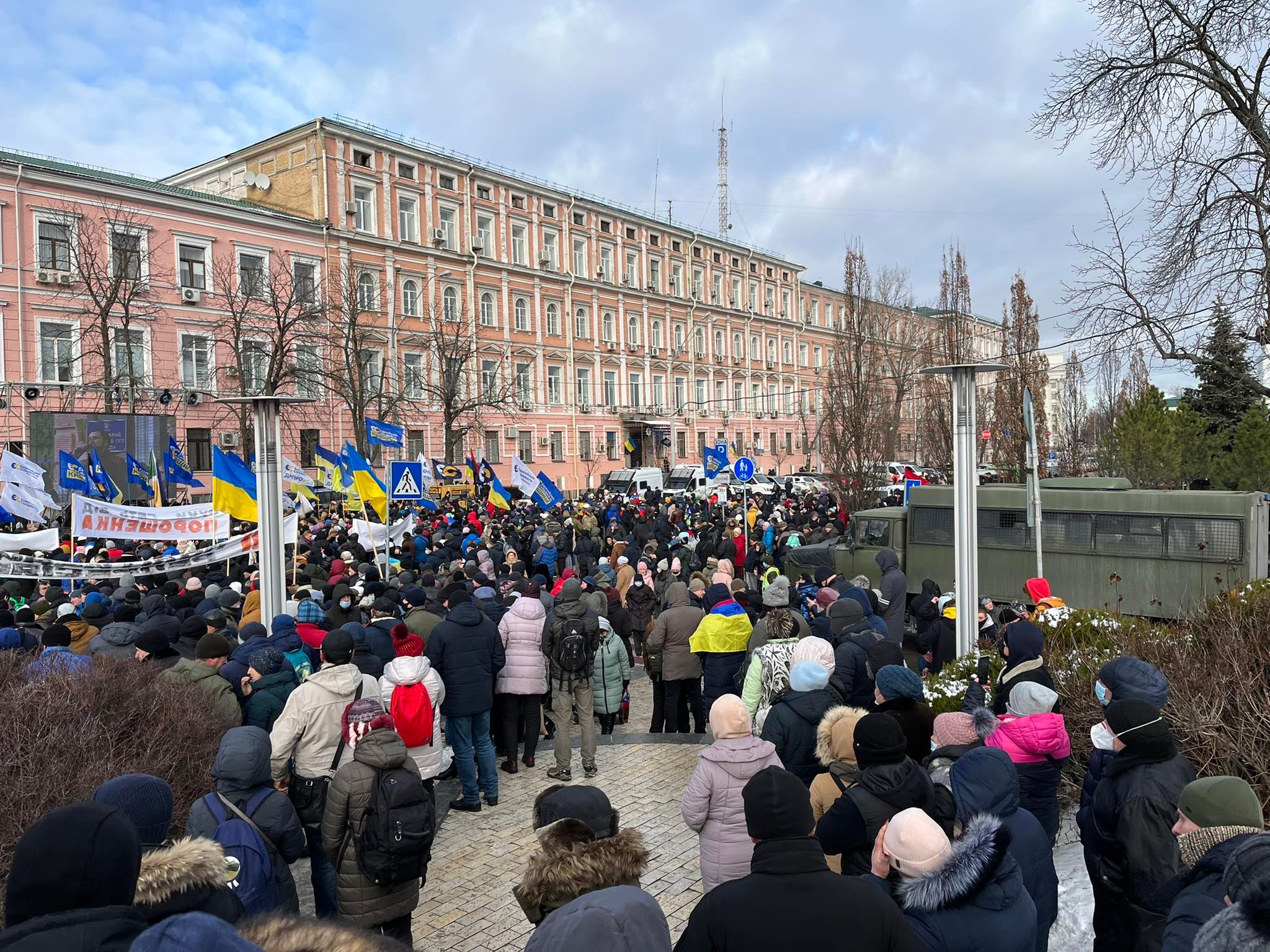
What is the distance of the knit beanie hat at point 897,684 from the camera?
495 cm

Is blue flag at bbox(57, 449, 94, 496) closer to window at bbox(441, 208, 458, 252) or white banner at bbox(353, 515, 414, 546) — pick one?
white banner at bbox(353, 515, 414, 546)

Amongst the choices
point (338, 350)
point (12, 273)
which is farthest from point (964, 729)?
point (338, 350)

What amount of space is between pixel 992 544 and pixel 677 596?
312 inches

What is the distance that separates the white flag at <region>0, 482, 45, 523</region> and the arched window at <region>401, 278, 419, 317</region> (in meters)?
29.3

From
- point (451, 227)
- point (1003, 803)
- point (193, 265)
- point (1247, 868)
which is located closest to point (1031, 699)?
point (1003, 803)

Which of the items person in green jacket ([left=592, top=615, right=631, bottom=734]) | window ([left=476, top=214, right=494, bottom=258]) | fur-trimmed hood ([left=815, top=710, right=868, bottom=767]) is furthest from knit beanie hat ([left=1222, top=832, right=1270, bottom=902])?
window ([left=476, top=214, right=494, bottom=258])

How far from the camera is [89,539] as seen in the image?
663 inches

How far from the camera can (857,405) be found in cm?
2358

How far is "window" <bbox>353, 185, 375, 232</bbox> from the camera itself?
4134cm

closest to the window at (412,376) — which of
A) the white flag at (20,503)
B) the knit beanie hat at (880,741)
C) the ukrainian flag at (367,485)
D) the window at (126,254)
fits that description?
the window at (126,254)

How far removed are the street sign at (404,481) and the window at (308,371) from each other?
21.1 metres

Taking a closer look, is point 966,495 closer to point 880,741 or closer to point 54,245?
point 880,741

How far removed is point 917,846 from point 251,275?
125ft

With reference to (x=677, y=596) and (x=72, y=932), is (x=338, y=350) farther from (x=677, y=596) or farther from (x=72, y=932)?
(x=72, y=932)
